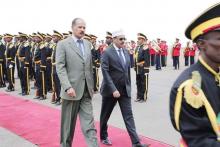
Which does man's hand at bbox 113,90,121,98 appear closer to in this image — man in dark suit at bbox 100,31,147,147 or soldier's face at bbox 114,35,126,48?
man in dark suit at bbox 100,31,147,147

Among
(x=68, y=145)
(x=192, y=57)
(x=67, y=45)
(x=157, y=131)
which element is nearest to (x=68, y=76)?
(x=67, y=45)

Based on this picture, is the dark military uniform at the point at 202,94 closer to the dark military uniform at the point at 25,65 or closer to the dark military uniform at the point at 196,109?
the dark military uniform at the point at 196,109

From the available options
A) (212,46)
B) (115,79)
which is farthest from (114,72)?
(212,46)

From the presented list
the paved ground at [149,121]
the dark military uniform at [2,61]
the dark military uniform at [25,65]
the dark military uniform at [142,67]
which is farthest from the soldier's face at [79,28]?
the dark military uniform at [2,61]

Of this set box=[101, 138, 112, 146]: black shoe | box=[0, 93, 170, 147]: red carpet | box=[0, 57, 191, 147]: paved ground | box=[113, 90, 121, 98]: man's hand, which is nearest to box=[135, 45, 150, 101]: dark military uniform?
box=[0, 57, 191, 147]: paved ground

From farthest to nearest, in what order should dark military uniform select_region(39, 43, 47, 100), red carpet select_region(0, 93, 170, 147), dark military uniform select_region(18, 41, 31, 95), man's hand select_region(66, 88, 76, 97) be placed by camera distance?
1. dark military uniform select_region(18, 41, 31, 95)
2. dark military uniform select_region(39, 43, 47, 100)
3. red carpet select_region(0, 93, 170, 147)
4. man's hand select_region(66, 88, 76, 97)

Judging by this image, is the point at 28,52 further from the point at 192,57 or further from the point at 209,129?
the point at 192,57

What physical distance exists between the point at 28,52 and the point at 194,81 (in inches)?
382

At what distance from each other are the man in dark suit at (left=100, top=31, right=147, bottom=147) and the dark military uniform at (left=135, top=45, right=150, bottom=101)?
3887 millimetres

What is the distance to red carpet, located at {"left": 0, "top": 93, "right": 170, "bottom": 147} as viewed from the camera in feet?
18.7

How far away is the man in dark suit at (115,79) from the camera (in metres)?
5.27

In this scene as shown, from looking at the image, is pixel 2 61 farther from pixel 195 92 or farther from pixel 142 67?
pixel 195 92

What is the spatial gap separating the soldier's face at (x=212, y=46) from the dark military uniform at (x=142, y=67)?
7.51 m

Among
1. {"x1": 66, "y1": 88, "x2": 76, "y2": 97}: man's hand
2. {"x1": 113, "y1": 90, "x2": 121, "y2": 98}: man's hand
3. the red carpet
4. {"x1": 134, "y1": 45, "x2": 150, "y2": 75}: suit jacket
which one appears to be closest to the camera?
{"x1": 66, "y1": 88, "x2": 76, "y2": 97}: man's hand
